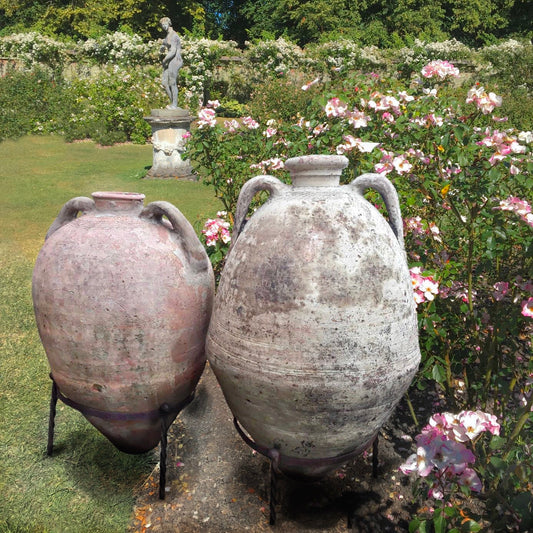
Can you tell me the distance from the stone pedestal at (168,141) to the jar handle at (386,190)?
775cm

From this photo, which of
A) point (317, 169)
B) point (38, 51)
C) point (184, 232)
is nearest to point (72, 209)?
point (184, 232)

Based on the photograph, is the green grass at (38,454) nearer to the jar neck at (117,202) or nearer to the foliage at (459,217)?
the jar neck at (117,202)

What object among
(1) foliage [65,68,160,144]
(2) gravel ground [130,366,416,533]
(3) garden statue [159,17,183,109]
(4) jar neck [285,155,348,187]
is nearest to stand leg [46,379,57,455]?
(2) gravel ground [130,366,416,533]

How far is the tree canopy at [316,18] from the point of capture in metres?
24.0

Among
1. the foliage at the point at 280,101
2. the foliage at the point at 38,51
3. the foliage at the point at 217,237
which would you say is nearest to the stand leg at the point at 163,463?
the foliage at the point at 217,237

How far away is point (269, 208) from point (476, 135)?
65.5 inches

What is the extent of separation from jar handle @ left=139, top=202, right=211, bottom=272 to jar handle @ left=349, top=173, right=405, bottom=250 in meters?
0.81

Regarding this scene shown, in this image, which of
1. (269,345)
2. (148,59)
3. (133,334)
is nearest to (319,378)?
(269,345)

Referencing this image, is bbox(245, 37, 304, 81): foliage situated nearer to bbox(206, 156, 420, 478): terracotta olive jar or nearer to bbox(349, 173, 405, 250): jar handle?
bbox(349, 173, 405, 250): jar handle

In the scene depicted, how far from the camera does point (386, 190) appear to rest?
7.25 feet

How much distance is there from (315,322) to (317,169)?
70 cm

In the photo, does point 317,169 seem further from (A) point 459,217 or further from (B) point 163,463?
(B) point 163,463

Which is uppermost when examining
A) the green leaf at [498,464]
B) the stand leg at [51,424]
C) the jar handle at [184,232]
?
the jar handle at [184,232]

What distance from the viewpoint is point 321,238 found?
195 centimetres
